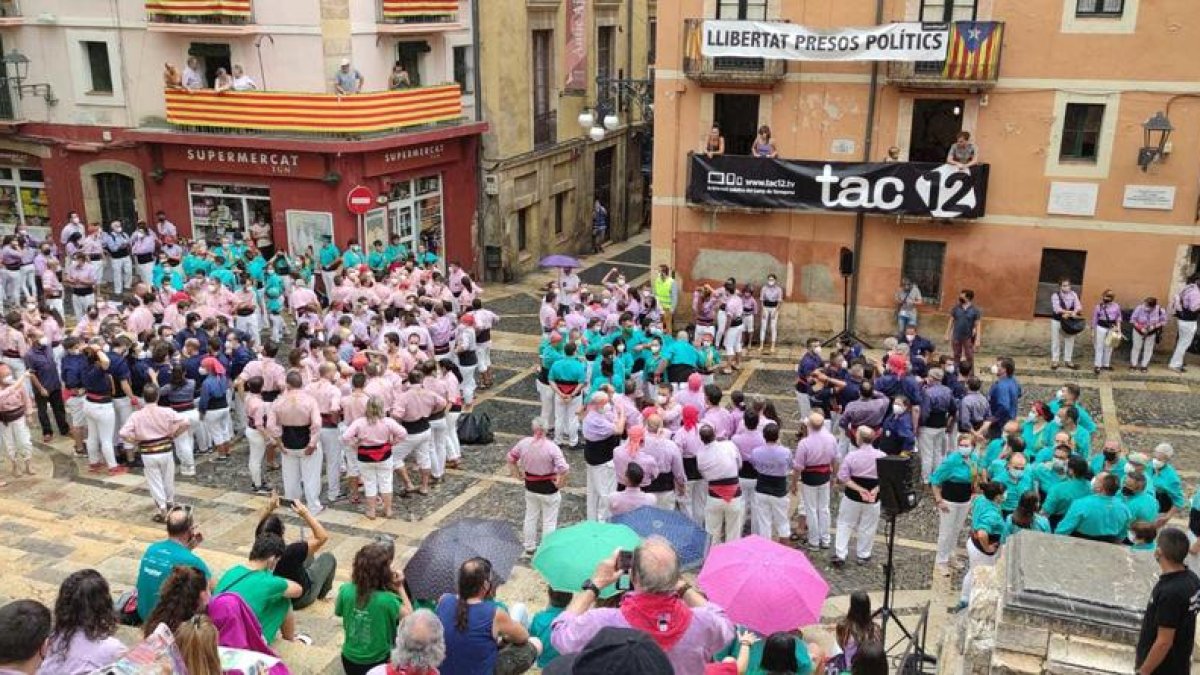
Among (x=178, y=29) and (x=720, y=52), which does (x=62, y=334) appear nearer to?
(x=178, y=29)

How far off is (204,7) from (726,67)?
11817mm

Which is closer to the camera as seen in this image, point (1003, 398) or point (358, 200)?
point (1003, 398)

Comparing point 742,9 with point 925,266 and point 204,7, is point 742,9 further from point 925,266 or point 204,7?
point 204,7

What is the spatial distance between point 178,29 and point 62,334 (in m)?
9.32

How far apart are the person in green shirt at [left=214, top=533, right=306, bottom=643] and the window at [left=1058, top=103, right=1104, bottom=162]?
18.1m

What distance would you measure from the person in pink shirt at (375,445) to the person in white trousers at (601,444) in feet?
7.73

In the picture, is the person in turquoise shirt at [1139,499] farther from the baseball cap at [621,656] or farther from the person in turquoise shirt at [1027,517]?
the baseball cap at [621,656]

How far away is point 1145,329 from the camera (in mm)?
19656

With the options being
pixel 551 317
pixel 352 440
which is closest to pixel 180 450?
pixel 352 440

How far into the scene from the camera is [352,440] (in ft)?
41.8

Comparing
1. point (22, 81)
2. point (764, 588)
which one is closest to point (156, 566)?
point (764, 588)

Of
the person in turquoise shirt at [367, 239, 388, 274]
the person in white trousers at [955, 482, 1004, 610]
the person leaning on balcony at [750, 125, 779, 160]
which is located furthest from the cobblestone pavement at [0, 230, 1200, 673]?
the person leaning on balcony at [750, 125, 779, 160]

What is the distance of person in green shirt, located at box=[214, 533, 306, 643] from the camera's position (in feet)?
23.1

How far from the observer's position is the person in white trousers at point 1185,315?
63.7ft
